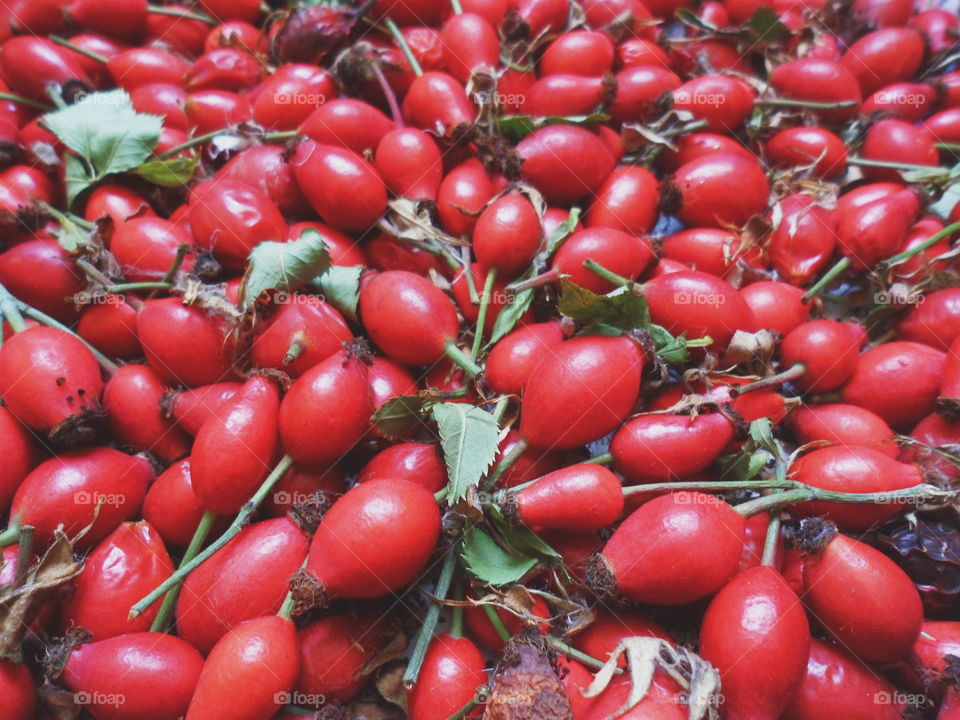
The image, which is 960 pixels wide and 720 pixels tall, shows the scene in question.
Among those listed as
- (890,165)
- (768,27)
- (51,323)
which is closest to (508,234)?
(51,323)

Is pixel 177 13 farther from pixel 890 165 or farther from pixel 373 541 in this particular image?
pixel 890 165

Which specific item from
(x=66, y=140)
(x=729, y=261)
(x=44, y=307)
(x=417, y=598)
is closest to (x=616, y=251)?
(x=729, y=261)

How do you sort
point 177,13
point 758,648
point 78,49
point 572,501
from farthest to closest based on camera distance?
point 177,13 → point 78,49 → point 572,501 → point 758,648

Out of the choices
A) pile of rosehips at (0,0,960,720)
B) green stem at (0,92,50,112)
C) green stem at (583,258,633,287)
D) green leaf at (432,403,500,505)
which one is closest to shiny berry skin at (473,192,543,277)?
pile of rosehips at (0,0,960,720)

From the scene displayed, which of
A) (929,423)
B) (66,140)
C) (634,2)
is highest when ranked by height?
(634,2)

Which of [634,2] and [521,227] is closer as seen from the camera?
[521,227]

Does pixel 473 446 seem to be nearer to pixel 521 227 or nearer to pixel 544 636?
pixel 544 636
